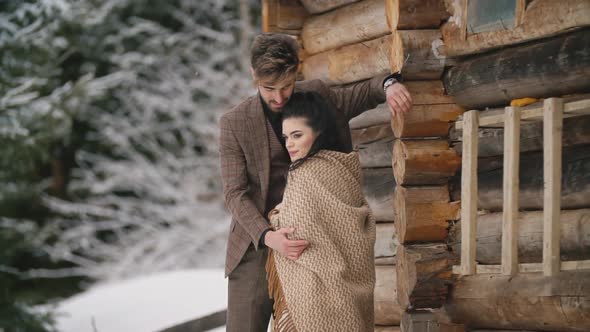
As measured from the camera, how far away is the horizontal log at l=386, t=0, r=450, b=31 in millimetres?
4078

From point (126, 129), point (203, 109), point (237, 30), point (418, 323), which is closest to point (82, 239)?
point (126, 129)

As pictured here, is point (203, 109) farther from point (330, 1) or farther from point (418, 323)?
point (418, 323)

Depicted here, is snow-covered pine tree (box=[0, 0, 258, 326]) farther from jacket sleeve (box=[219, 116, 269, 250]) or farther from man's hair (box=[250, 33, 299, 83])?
man's hair (box=[250, 33, 299, 83])

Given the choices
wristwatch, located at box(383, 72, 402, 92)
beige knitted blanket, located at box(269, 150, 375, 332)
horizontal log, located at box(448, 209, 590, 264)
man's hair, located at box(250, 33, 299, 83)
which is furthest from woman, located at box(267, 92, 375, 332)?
horizontal log, located at box(448, 209, 590, 264)

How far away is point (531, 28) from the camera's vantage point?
3670 millimetres

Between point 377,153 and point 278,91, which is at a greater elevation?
point 278,91

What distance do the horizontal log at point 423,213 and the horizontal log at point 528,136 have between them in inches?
10.5

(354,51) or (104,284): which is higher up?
(354,51)

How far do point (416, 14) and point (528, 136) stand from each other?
82 cm

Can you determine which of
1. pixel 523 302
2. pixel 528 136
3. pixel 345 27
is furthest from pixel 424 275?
pixel 345 27

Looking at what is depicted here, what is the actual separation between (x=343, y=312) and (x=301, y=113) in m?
0.81

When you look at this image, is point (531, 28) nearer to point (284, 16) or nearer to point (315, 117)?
point (315, 117)

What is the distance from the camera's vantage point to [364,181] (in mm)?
4984

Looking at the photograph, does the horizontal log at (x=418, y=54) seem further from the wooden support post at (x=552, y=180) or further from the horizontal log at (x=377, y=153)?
the wooden support post at (x=552, y=180)
